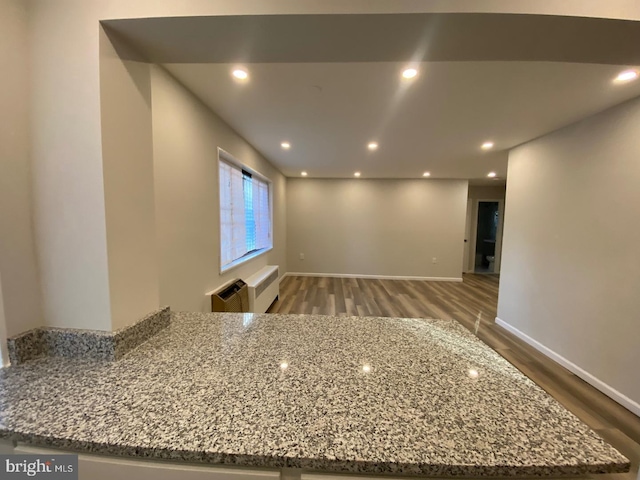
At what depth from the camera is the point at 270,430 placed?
1.83 ft

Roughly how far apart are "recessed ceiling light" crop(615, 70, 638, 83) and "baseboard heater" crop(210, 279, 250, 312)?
334 cm

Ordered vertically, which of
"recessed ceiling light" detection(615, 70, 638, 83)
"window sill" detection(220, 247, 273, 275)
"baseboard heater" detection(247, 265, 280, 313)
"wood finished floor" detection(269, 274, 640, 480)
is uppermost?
"recessed ceiling light" detection(615, 70, 638, 83)

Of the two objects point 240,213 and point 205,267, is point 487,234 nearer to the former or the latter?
point 240,213

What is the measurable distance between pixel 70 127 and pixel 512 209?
13.7 feet

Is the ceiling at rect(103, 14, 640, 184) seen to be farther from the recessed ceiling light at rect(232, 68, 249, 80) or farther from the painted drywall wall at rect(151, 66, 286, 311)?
the painted drywall wall at rect(151, 66, 286, 311)

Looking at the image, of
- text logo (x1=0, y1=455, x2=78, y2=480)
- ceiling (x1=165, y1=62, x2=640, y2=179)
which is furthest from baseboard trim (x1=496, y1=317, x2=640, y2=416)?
text logo (x1=0, y1=455, x2=78, y2=480)

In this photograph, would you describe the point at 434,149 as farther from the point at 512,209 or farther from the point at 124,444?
the point at 124,444

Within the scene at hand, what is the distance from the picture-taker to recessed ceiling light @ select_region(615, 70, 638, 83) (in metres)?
1.55

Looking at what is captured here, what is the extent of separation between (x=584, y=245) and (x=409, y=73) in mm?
2276

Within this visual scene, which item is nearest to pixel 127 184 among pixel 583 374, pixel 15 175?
pixel 15 175

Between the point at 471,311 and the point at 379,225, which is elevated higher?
the point at 379,225

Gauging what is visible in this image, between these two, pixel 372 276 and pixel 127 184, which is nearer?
pixel 127 184

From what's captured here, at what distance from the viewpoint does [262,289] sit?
10.9 ft

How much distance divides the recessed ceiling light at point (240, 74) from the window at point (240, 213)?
3.01 ft
